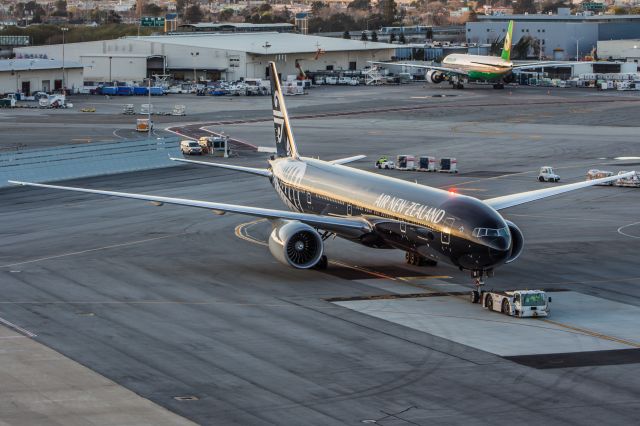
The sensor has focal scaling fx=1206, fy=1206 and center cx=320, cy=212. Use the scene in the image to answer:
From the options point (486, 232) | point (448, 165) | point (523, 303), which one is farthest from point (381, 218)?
point (448, 165)

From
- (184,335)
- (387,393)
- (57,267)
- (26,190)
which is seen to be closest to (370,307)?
(184,335)

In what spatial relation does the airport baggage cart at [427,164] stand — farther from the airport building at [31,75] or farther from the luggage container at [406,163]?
the airport building at [31,75]

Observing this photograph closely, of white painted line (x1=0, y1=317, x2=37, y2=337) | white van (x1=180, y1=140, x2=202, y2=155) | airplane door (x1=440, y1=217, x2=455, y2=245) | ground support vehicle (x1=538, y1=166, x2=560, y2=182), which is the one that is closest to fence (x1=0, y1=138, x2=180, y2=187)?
white van (x1=180, y1=140, x2=202, y2=155)

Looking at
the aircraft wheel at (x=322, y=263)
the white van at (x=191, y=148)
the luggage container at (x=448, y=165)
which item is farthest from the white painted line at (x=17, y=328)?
the white van at (x=191, y=148)

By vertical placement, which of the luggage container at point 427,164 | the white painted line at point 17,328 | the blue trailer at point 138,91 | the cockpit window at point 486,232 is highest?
the cockpit window at point 486,232

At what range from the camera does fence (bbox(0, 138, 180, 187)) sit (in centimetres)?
9556

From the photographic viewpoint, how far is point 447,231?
53625mm

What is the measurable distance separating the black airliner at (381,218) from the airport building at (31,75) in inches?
4950

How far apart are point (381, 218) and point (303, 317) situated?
9469mm

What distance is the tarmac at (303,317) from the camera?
3912 centimetres

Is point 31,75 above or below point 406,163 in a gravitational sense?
above

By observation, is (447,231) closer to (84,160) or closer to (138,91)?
(84,160)

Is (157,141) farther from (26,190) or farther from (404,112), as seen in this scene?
(404,112)

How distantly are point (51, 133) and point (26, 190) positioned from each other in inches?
1630
